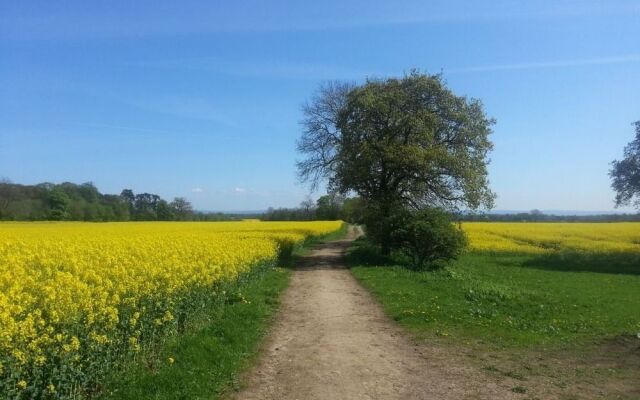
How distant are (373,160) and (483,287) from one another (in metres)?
11.4

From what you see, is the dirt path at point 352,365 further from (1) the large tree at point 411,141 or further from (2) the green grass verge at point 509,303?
(1) the large tree at point 411,141

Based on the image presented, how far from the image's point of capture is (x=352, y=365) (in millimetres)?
8469

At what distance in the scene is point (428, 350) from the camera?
31.7ft

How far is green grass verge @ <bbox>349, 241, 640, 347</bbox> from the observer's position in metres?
11.2

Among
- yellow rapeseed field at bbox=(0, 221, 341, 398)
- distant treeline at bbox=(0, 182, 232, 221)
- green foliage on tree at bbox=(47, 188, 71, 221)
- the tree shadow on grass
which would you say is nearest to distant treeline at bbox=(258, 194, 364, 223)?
distant treeline at bbox=(0, 182, 232, 221)

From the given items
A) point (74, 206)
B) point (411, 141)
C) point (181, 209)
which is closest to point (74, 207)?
point (74, 206)

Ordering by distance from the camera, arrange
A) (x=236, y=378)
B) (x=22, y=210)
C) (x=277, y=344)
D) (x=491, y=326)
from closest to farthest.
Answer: (x=236, y=378) < (x=277, y=344) < (x=491, y=326) < (x=22, y=210)

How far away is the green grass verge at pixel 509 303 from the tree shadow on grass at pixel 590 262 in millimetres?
2127

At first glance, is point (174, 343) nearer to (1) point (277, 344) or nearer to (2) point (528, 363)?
(1) point (277, 344)

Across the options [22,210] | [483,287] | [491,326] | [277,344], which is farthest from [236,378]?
[22,210]

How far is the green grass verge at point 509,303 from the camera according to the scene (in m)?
11.2

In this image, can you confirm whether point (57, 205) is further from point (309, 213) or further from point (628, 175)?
point (628, 175)

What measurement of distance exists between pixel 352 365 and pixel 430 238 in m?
16.0

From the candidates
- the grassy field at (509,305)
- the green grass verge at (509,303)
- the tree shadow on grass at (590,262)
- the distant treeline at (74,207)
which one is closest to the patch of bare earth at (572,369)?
the green grass verge at (509,303)
